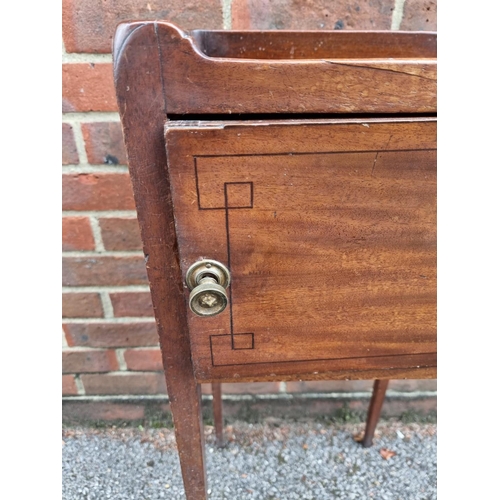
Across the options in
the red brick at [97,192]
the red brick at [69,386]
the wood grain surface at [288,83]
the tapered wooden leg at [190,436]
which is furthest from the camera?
the red brick at [69,386]

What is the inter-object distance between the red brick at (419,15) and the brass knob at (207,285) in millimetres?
530

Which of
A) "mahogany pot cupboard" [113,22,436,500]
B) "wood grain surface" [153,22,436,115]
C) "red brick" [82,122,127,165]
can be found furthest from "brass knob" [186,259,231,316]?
"red brick" [82,122,127,165]

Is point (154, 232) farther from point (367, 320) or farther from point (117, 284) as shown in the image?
point (117, 284)

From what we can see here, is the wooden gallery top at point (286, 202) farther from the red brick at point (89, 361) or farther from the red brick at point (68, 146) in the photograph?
the red brick at point (89, 361)

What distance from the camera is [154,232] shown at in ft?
1.41

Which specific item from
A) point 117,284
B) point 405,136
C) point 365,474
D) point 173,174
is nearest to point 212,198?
point 173,174

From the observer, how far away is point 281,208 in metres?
0.41

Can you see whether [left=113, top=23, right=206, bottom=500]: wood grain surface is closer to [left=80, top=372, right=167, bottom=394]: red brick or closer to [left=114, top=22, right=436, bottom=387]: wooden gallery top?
[left=114, top=22, right=436, bottom=387]: wooden gallery top

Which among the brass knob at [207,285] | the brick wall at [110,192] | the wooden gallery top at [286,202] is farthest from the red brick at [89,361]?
the brass knob at [207,285]

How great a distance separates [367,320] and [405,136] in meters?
0.20

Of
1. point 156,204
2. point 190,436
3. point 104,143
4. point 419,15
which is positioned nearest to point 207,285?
point 156,204

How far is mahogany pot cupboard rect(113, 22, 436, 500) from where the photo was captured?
37 cm

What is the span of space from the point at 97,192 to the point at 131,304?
0.24 metres

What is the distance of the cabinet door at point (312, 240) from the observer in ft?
1.27
